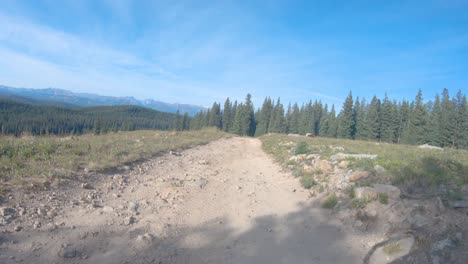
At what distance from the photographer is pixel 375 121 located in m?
57.8

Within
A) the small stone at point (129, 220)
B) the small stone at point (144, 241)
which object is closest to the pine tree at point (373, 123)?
the small stone at point (129, 220)

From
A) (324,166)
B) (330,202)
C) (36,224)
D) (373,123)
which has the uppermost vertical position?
(373,123)

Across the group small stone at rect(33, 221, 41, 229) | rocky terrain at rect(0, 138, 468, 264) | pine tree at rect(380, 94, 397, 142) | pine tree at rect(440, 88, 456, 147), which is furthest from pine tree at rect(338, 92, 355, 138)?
small stone at rect(33, 221, 41, 229)

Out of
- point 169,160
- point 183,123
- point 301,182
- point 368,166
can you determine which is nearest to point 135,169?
point 169,160

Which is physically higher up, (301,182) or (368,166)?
(368,166)

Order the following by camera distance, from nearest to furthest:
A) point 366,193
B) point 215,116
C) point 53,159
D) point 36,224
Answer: point 36,224 → point 366,193 → point 53,159 → point 215,116

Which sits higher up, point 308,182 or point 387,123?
point 387,123

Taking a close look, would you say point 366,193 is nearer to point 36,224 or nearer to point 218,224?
point 218,224

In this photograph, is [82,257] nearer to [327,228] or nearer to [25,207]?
[25,207]

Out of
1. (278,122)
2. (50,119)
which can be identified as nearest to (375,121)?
(278,122)

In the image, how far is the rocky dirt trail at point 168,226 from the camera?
3.80 m

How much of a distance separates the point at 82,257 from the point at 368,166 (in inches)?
320

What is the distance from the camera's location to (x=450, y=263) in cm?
381

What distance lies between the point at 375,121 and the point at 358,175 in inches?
2309
